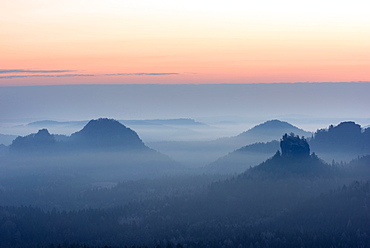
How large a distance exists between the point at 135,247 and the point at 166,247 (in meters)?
14.5

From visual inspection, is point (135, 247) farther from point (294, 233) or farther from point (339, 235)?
point (339, 235)

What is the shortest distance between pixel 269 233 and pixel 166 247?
3474 centimetres

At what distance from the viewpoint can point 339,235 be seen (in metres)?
192

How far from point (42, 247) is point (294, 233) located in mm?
83693

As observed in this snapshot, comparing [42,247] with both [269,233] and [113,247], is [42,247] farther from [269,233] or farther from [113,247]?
[269,233]

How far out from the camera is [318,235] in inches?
7559

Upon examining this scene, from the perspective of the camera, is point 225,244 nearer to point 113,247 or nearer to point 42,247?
point 113,247

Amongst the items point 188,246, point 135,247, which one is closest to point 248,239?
point 188,246

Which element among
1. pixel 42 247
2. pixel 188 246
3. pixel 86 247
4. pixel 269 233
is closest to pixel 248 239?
pixel 269 233

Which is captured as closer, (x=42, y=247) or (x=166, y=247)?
(x=166, y=247)

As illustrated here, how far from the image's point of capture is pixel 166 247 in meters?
187

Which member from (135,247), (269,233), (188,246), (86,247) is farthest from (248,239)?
(86,247)

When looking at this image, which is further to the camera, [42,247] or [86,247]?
[42,247]

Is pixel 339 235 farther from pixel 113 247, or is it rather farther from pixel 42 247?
pixel 42 247
